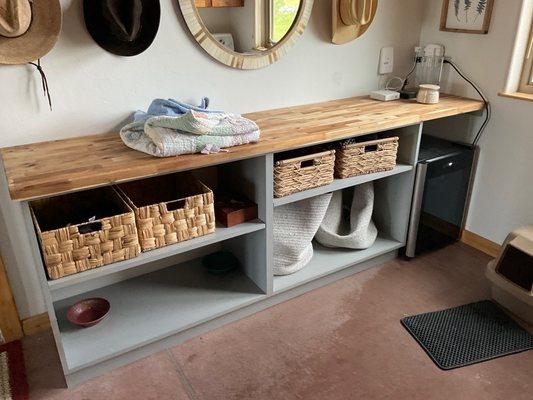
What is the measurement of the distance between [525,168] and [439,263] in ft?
2.13

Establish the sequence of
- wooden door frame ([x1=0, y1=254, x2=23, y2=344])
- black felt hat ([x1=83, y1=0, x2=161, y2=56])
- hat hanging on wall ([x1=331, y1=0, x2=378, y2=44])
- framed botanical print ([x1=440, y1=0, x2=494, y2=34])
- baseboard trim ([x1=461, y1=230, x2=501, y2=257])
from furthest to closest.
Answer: baseboard trim ([x1=461, y1=230, x2=501, y2=257]) → framed botanical print ([x1=440, y1=0, x2=494, y2=34]) → hat hanging on wall ([x1=331, y1=0, x2=378, y2=44]) → wooden door frame ([x1=0, y1=254, x2=23, y2=344]) → black felt hat ([x1=83, y1=0, x2=161, y2=56])

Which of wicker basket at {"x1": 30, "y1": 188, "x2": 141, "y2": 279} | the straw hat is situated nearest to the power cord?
wicker basket at {"x1": 30, "y1": 188, "x2": 141, "y2": 279}

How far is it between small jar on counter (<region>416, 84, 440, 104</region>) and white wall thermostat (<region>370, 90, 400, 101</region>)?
0.44 ft

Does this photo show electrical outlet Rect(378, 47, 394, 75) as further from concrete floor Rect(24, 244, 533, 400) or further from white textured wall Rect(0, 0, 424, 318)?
concrete floor Rect(24, 244, 533, 400)

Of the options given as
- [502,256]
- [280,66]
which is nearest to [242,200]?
[280,66]

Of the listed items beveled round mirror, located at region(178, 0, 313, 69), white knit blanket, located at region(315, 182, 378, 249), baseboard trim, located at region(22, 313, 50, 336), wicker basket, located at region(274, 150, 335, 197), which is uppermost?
beveled round mirror, located at region(178, 0, 313, 69)

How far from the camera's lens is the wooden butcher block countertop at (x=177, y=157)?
4.44 ft

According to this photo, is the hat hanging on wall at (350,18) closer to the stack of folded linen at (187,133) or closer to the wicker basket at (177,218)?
the stack of folded linen at (187,133)

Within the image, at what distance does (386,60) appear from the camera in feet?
8.11

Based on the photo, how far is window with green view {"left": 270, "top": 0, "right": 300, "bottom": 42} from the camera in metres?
2.01

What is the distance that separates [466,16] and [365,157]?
0.99 m

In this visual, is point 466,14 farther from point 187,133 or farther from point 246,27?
point 187,133

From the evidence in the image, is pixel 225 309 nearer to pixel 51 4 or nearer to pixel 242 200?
pixel 242 200

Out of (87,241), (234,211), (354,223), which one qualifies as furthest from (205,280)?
(354,223)
